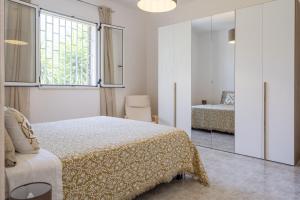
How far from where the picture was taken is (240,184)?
7.98ft

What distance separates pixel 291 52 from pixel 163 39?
7.42ft

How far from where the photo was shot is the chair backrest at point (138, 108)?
15.0 ft

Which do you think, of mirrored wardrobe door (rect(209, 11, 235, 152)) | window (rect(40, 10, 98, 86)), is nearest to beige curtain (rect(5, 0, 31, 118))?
window (rect(40, 10, 98, 86))

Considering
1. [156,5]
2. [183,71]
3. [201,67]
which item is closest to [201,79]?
[201,67]

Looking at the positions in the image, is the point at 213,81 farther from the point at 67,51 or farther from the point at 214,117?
the point at 67,51

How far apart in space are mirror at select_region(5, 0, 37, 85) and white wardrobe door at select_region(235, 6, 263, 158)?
120 inches

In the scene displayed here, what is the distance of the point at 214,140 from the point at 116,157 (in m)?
2.45

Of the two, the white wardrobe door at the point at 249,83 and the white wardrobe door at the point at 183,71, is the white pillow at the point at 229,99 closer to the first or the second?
the white wardrobe door at the point at 249,83

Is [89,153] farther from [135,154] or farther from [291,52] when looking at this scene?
[291,52]

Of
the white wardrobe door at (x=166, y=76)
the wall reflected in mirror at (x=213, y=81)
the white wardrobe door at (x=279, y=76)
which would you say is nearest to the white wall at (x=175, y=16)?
the wall reflected in mirror at (x=213, y=81)

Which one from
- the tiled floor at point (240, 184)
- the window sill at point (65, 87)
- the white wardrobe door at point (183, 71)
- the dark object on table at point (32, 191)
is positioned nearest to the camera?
the dark object on table at point (32, 191)

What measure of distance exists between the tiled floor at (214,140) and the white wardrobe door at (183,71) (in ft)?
0.63

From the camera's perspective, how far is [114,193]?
5.84 feet

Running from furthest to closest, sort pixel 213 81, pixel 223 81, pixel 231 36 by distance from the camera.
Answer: pixel 213 81 → pixel 223 81 → pixel 231 36
